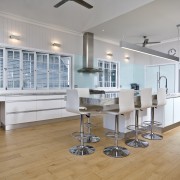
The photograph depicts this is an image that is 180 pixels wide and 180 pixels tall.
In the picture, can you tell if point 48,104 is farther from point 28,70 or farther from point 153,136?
point 153,136

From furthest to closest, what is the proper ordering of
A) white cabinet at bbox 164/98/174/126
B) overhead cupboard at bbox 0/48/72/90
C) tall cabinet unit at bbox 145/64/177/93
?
1. tall cabinet unit at bbox 145/64/177/93
2. overhead cupboard at bbox 0/48/72/90
3. white cabinet at bbox 164/98/174/126

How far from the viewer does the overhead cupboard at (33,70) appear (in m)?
4.64

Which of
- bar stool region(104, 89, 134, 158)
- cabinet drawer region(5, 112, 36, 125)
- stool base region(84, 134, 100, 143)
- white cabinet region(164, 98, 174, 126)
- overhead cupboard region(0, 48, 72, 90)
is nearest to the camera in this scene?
bar stool region(104, 89, 134, 158)

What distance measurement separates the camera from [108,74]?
733cm

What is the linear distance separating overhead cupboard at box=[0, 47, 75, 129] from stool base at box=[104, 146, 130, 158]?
2.47 m

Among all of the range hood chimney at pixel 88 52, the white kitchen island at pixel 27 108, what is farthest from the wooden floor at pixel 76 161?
the range hood chimney at pixel 88 52

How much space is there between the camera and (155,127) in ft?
13.3

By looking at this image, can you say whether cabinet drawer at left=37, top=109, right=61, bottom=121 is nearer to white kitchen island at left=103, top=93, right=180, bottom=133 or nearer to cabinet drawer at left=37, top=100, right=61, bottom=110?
cabinet drawer at left=37, top=100, right=61, bottom=110

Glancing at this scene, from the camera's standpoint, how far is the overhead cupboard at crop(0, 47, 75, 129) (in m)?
4.15

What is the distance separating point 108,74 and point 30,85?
141 inches

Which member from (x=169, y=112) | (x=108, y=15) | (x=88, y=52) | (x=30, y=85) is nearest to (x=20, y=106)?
(x=30, y=85)

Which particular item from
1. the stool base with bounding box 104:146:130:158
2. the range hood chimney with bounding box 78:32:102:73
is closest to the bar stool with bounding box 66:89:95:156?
the stool base with bounding box 104:146:130:158

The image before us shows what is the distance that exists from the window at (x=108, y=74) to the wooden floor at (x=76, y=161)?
390 cm

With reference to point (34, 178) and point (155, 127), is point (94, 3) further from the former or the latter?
point (34, 178)
